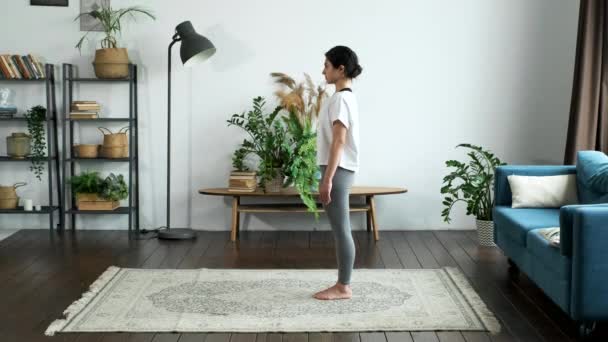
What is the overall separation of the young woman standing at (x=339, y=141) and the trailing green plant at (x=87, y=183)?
2.61m

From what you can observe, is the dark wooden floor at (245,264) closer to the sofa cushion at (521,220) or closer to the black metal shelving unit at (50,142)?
the black metal shelving unit at (50,142)

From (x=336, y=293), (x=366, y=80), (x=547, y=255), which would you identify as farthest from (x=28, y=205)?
(x=547, y=255)

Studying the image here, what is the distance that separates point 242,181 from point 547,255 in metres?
2.59

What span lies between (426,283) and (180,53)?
97.4 inches

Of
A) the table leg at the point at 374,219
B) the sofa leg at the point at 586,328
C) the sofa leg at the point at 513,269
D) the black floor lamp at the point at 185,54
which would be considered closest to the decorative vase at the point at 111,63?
the black floor lamp at the point at 185,54

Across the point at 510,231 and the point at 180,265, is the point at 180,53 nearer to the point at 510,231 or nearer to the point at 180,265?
the point at 180,265

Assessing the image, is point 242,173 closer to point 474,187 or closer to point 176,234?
point 176,234

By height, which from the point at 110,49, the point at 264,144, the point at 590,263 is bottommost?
the point at 590,263

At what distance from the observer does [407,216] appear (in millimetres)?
6191

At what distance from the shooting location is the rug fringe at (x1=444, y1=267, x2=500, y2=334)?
3660 millimetres

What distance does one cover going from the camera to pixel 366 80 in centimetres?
605

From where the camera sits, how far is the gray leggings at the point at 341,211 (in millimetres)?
3799

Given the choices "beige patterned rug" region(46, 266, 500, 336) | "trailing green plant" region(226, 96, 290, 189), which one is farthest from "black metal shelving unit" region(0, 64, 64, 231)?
"beige patterned rug" region(46, 266, 500, 336)

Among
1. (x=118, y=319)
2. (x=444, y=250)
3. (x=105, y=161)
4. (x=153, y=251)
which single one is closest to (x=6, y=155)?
(x=105, y=161)
